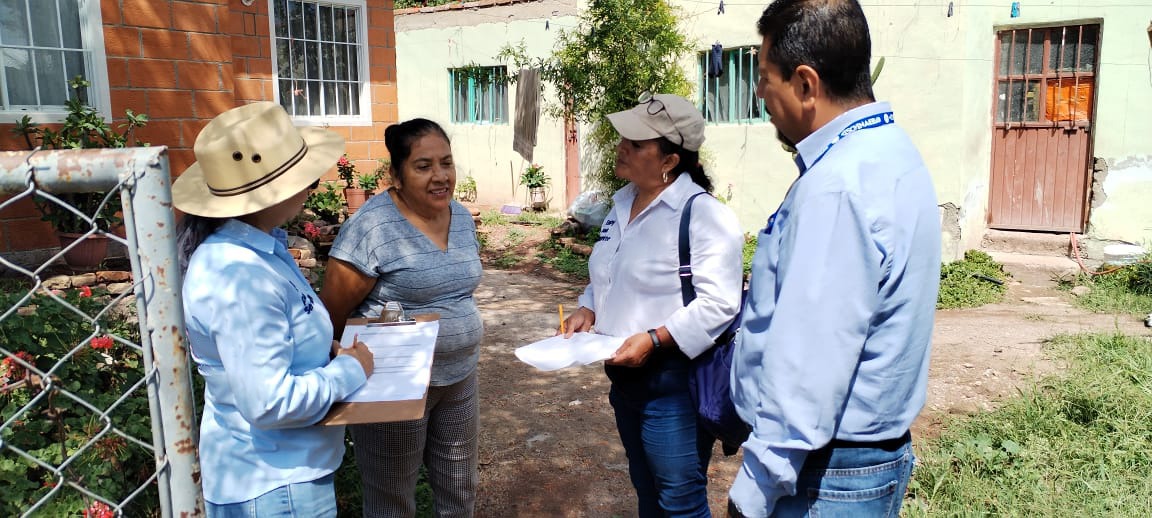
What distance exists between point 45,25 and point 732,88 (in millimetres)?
7148

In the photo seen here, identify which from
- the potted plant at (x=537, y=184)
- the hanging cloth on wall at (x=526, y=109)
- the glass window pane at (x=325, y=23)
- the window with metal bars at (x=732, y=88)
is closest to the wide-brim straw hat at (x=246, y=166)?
the glass window pane at (x=325, y=23)

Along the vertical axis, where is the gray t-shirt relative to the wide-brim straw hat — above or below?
below

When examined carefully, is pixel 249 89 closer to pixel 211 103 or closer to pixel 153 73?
pixel 211 103

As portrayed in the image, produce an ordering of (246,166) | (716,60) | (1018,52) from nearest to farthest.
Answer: (246,166) < (1018,52) < (716,60)

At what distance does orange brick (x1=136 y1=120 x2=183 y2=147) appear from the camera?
21.1 feet

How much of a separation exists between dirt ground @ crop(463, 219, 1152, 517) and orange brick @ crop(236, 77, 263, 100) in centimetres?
295

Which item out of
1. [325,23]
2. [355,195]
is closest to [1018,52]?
[355,195]

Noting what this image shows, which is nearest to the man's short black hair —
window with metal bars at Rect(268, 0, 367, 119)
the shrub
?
the shrub

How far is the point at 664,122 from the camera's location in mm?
2443

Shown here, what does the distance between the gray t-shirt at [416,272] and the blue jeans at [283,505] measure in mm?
754

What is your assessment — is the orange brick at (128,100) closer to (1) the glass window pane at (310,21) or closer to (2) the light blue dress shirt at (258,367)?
(1) the glass window pane at (310,21)

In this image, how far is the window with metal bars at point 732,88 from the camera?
980cm

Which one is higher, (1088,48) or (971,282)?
(1088,48)

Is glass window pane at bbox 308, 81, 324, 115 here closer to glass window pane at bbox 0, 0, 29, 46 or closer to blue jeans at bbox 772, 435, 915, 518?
glass window pane at bbox 0, 0, 29, 46
